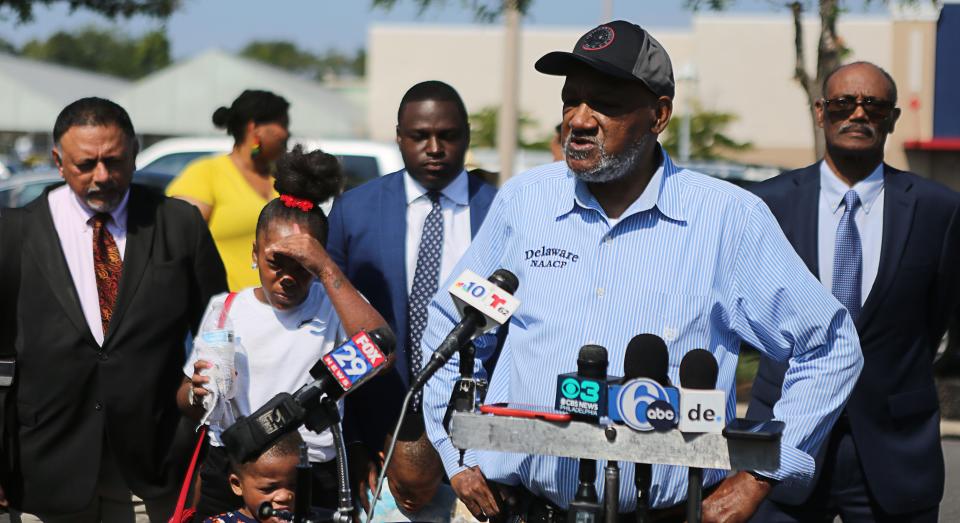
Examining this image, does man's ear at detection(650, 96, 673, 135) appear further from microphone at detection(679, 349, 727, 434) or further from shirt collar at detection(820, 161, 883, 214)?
shirt collar at detection(820, 161, 883, 214)

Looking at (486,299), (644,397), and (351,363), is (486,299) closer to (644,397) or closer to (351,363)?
(351,363)

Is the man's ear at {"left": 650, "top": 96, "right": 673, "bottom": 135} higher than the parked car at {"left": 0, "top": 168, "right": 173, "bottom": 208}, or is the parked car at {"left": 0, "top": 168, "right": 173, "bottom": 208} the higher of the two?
the man's ear at {"left": 650, "top": 96, "right": 673, "bottom": 135}

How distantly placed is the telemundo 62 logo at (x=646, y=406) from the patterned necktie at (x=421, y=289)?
7.34ft

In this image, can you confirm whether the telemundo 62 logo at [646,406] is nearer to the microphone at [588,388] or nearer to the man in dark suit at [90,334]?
the microphone at [588,388]

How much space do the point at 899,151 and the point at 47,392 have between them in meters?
28.5

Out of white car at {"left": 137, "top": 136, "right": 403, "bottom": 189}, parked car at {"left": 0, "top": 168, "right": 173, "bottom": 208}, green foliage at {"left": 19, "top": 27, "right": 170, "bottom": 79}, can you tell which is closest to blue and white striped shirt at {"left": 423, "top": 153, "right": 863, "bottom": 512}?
white car at {"left": 137, "top": 136, "right": 403, "bottom": 189}

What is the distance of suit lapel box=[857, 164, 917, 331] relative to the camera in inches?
182

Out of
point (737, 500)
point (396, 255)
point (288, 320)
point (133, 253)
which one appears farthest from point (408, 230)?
point (737, 500)

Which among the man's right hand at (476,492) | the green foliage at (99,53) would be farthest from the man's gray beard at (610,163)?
the green foliage at (99,53)

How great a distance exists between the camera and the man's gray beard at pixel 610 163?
3.66m

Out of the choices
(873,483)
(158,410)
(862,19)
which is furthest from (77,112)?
(862,19)

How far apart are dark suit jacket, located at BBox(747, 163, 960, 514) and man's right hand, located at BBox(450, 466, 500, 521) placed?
1.26 m

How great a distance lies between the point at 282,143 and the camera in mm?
6832

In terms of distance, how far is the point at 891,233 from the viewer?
469 centimetres
